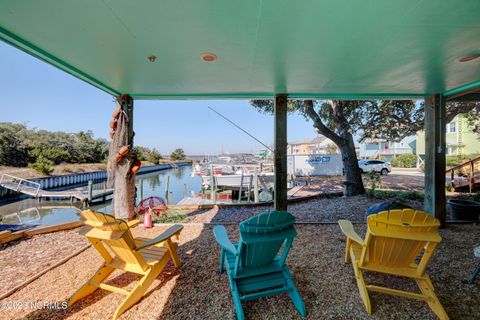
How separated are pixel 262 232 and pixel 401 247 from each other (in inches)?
48.7

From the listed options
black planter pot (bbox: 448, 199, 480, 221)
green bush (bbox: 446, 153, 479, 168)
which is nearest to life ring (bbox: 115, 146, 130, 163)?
black planter pot (bbox: 448, 199, 480, 221)

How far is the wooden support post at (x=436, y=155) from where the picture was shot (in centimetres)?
374

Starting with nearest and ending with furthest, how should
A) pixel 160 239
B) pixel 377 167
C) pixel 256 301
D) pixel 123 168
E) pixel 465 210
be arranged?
pixel 256 301
pixel 160 239
pixel 123 168
pixel 465 210
pixel 377 167

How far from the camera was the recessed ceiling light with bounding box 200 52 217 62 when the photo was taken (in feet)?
7.62

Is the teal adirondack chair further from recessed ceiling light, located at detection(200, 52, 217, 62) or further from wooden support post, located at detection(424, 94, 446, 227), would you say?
wooden support post, located at detection(424, 94, 446, 227)

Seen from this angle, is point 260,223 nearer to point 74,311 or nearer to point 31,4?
point 74,311

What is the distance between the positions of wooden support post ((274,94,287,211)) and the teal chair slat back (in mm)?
1982

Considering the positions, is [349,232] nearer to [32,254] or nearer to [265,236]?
[265,236]

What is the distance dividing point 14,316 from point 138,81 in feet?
9.72

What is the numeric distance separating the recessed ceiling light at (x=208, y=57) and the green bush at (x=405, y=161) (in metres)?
22.7

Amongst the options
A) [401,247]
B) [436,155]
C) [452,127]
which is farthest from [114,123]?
[452,127]

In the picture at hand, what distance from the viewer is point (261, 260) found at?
76.3 inches

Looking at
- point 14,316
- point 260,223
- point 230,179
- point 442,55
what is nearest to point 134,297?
point 14,316

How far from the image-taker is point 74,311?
1.79m
